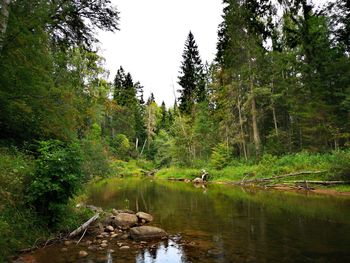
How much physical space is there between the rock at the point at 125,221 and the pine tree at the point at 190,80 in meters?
34.9

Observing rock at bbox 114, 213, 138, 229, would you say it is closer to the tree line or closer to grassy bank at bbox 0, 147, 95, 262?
grassy bank at bbox 0, 147, 95, 262

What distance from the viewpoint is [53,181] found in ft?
30.2

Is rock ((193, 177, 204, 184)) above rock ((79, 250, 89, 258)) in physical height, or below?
above

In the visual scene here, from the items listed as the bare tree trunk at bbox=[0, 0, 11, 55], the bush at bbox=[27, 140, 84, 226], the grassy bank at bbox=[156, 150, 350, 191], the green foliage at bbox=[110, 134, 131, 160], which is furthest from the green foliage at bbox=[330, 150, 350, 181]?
the green foliage at bbox=[110, 134, 131, 160]

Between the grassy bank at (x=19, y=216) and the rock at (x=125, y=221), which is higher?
the grassy bank at (x=19, y=216)

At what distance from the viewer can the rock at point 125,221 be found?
12206 mm

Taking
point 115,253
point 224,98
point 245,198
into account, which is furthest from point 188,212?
point 224,98

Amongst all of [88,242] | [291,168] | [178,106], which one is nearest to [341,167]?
[291,168]

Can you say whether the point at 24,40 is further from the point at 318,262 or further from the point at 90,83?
the point at 90,83

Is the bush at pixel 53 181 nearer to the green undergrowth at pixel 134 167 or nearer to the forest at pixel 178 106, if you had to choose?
the forest at pixel 178 106

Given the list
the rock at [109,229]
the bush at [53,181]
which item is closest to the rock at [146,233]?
the rock at [109,229]

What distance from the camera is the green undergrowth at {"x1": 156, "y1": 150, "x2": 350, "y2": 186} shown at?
19844 mm

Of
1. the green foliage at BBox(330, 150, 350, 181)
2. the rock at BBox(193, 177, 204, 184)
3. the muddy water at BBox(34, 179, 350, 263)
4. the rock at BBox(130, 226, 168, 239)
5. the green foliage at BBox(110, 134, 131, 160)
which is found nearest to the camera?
the muddy water at BBox(34, 179, 350, 263)

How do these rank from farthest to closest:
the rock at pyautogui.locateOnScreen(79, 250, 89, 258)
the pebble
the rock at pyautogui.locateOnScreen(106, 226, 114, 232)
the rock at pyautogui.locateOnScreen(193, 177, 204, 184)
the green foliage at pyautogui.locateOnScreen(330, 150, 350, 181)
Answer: the rock at pyautogui.locateOnScreen(193, 177, 204, 184) < the green foliage at pyautogui.locateOnScreen(330, 150, 350, 181) < the rock at pyautogui.locateOnScreen(106, 226, 114, 232) < the pebble < the rock at pyautogui.locateOnScreen(79, 250, 89, 258)
